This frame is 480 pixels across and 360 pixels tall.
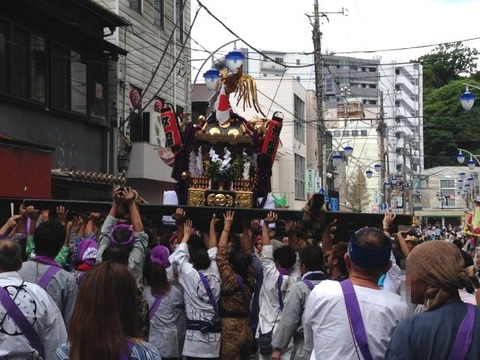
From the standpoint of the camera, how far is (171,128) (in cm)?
1308

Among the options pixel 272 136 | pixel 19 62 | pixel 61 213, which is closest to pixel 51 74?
pixel 19 62

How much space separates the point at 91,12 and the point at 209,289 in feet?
46.9

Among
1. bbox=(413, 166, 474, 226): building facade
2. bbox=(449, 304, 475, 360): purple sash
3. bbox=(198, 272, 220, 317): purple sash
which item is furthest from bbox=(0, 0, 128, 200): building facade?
bbox=(413, 166, 474, 226): building facade

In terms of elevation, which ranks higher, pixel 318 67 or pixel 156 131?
pixel 318 67

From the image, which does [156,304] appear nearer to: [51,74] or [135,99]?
[51,74]

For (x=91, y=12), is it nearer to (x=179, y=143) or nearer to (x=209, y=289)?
(x=179, y=143)

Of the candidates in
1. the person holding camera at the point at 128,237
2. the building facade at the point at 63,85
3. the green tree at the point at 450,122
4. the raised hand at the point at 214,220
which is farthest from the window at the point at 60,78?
the green tree at the point at 450,122

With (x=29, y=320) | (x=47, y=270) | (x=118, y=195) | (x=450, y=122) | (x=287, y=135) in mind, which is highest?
(x=450, y=122)

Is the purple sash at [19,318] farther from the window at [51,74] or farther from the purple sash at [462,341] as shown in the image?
the window at [51,74]

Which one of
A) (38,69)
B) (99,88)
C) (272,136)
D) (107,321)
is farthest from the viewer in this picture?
(99,88)

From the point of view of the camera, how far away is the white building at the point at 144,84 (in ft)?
72.8

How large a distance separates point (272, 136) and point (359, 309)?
8.94 metres

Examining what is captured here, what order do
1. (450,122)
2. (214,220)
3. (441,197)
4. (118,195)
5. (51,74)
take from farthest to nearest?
(441,197) → (450,122) → (51,74) → (214,220) → (118,195)

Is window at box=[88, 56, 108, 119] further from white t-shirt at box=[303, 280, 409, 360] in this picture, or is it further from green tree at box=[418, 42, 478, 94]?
green tree at box=[418, 42, 478, 94]
